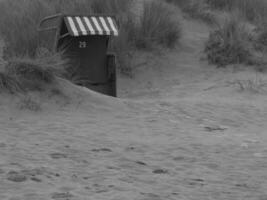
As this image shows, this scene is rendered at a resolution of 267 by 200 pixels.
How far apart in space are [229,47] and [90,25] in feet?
13.7

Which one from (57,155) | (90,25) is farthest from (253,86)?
(57,155)

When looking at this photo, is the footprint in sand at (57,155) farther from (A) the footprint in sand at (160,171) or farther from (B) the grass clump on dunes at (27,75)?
(B) the grass clump on dunes at (27,75)

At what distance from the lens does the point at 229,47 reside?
471 inches

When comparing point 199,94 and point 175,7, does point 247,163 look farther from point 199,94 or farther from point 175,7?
point 175,7

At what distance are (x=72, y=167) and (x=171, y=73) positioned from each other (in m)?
7.59

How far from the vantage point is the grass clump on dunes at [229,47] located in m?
11.9

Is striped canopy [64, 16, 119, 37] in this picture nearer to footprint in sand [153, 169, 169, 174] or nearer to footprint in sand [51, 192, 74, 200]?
footprint in sand [153, 169, 169, 174]

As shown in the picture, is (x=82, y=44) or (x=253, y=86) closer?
(x=82, y=44)

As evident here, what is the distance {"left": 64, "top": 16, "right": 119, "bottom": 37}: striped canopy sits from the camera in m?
8.50

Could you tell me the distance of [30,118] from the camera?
588 centimetres

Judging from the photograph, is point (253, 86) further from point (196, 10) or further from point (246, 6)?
point (246, 6)

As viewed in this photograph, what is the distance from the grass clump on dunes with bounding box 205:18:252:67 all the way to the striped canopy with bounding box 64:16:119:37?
3.69 metres

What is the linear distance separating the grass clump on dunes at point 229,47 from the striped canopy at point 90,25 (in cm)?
369

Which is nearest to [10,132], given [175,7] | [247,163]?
[247,163]
